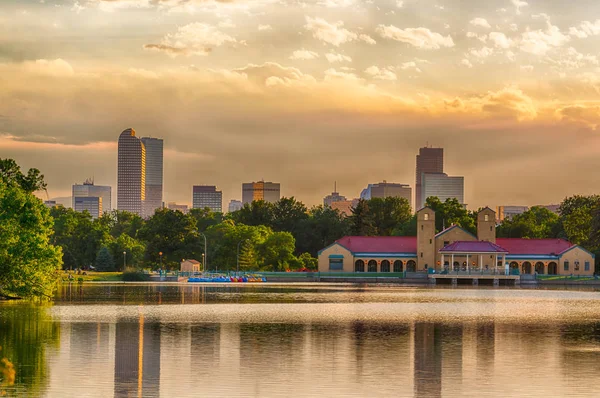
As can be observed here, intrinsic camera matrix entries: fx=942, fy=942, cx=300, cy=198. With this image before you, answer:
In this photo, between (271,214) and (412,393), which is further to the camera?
(271,214)

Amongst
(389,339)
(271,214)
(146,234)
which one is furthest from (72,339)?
(271,214)

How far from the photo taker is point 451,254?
127125 mm

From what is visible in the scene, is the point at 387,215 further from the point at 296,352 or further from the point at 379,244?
the point at 296,352

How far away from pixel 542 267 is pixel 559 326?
285 feet

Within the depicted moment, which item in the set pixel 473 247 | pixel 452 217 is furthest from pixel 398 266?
pixel 452 217

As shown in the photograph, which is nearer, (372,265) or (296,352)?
(296,352)

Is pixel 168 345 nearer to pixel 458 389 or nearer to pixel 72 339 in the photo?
pixel 72 339

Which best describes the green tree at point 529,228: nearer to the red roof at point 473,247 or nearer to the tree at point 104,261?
the red roof at point 473,247

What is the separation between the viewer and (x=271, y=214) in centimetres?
16875

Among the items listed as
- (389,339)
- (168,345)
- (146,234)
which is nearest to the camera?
(168,345)

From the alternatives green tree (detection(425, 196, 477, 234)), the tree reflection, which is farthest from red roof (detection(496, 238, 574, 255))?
the tree reflection

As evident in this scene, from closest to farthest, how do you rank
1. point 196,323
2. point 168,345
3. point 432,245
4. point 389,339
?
point 168,345 → point 389,339 → point 196,323 → point 432,245

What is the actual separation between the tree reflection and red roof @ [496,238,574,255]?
293 ft

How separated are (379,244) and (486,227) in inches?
591
